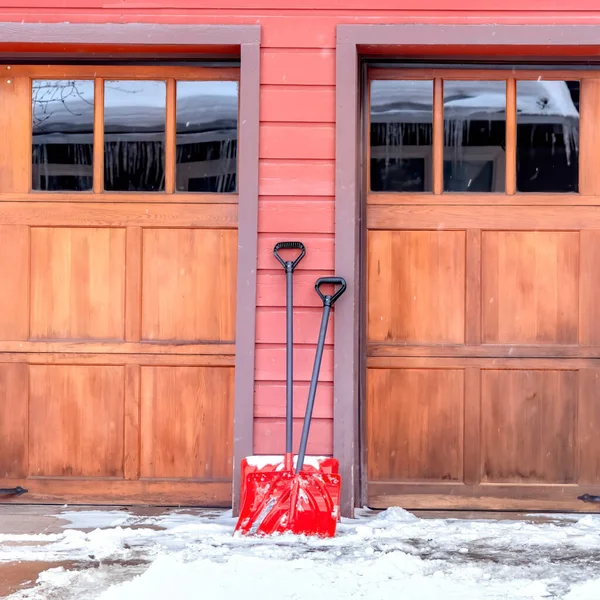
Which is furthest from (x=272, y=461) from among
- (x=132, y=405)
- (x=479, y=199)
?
(x=479, y=199)

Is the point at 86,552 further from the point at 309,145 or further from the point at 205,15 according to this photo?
the point at 205,15

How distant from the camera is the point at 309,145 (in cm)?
488

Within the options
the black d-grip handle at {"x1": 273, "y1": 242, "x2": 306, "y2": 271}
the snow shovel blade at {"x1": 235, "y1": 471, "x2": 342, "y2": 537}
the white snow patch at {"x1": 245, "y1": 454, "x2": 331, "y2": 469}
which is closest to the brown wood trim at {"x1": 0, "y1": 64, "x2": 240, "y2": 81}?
the black d-grip handle at {"x1": 273, "y1": 242, "x2": 306, "y2": 271}

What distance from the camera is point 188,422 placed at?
5.13 meters

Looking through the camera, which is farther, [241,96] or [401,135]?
[401,135]

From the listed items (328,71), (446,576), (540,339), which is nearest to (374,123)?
(328,71)

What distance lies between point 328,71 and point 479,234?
121cm

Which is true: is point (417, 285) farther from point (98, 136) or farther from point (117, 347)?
point (98, 136)

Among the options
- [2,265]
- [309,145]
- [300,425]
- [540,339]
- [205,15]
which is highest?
[205,15]

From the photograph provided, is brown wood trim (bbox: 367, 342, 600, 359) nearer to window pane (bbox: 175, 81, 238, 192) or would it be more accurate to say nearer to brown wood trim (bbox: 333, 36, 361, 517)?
brown wood trim (bbox: 333, 36, 361, 517)

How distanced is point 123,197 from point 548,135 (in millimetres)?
2375

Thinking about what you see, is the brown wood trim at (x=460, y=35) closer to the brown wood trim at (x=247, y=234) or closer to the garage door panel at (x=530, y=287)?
the brown wood trim at (x=247, y=234)

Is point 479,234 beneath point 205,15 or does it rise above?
beneath

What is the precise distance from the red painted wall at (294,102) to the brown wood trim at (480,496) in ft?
2.53
